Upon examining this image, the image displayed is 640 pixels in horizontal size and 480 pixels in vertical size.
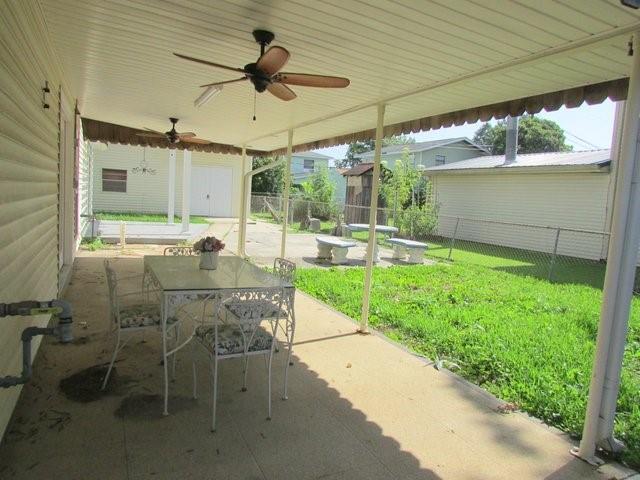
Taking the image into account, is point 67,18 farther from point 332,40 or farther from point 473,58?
point 473,58

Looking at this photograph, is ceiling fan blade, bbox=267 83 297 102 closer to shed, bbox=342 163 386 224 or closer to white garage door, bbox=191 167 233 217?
white garage door, bbox=191 167 233 217

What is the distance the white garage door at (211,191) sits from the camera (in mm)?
18828

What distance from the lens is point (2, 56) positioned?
226 centimetres

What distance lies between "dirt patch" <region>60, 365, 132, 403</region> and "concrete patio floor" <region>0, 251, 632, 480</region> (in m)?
0.01

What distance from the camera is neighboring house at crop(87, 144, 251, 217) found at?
1758 cm

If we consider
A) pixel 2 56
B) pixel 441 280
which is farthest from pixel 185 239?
pixel 2 56

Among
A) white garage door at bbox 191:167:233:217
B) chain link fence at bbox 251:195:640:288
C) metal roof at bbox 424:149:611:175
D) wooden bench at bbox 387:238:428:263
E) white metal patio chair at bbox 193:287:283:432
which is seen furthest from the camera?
white garage door at bbox 191:167:233:217

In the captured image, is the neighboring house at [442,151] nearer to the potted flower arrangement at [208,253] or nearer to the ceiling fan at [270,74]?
the potted flower arrangement at [208,253]

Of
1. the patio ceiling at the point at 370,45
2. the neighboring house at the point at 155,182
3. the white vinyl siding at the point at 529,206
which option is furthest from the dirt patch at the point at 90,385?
the neighboring house at the point at 155,182

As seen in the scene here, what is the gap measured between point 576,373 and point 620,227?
1.79m

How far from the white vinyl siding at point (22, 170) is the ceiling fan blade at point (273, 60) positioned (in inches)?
54.4

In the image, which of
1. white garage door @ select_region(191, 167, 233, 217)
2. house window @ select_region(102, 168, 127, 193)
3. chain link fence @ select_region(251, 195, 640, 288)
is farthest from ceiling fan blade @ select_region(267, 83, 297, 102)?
house window @ select_region(102, 168, 127, 193)

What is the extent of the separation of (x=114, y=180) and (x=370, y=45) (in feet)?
56.0

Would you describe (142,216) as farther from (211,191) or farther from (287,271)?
(287,271)
